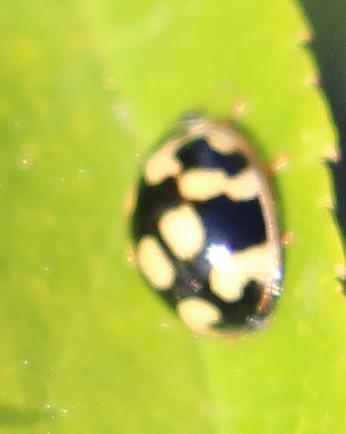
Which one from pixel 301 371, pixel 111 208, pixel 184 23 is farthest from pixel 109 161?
pixel 301 371

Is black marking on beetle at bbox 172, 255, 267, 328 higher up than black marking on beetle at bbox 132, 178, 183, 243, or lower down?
lower down

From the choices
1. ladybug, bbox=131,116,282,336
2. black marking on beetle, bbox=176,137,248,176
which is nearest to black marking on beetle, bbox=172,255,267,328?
ladybug, bbox=131,116,282,336

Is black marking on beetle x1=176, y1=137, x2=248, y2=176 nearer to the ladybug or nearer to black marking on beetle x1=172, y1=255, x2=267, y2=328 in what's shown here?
the ladybug

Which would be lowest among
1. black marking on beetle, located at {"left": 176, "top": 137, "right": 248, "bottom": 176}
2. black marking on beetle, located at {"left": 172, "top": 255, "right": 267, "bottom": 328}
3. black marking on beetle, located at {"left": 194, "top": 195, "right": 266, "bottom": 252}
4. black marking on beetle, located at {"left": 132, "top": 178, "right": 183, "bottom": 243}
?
black marking on beetle, located at {"left": 172, "top": 255, "right": 267, "bottom": 328}

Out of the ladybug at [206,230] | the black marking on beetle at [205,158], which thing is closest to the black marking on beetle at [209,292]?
the ladybug at [206,230]

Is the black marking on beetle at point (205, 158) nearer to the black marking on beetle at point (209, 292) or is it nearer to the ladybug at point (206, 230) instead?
the ladybug at point (206, 230)

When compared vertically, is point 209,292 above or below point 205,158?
below
